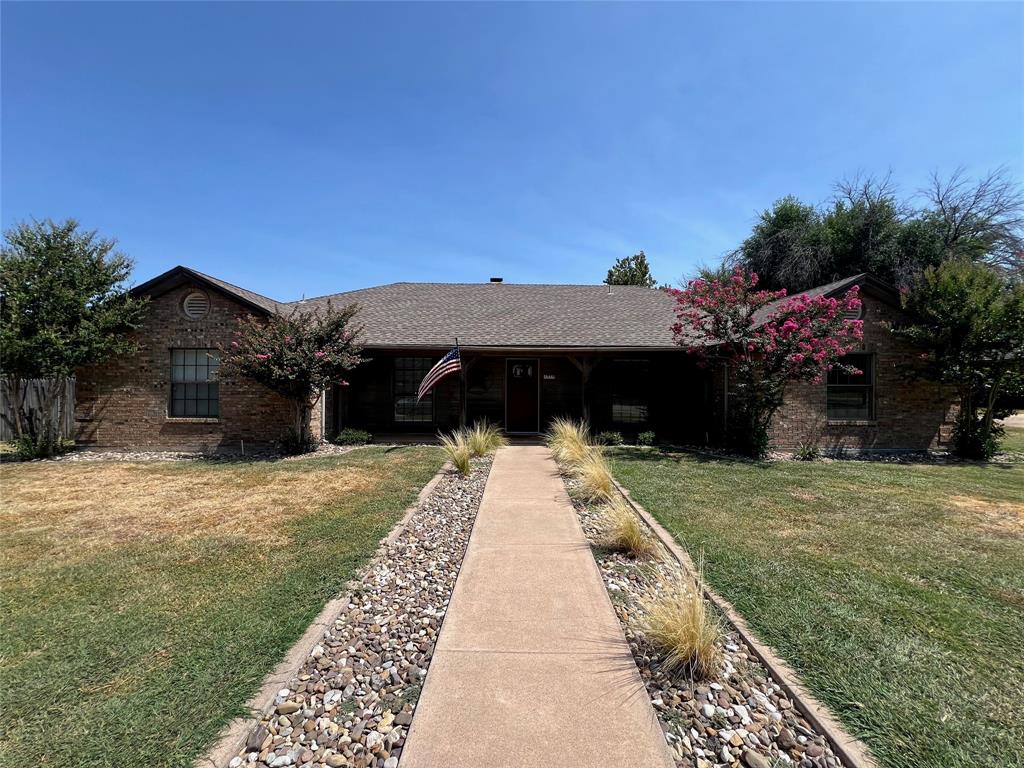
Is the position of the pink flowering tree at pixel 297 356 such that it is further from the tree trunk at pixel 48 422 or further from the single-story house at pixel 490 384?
the tree trunk at pixel 48 422

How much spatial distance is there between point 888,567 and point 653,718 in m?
3.39

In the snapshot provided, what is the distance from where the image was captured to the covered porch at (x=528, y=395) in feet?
44.5

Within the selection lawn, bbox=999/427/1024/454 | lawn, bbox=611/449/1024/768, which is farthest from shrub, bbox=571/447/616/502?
lawn, bbox=999/427/1024/454

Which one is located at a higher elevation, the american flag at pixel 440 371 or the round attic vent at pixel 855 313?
the round attic vent at pixel 855 313

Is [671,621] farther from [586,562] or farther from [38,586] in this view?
[38,586]

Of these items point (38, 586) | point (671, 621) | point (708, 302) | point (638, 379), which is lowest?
point (38, 586)

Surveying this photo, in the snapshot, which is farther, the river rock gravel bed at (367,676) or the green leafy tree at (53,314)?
the green leafy tree at (53,314)

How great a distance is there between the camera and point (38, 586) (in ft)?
12.5

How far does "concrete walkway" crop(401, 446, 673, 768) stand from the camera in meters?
2.11

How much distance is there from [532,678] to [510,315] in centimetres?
1284

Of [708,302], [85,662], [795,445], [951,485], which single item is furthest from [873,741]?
[795,445]

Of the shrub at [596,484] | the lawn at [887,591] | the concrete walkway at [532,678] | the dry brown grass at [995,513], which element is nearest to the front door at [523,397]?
the lawn at [887,591]

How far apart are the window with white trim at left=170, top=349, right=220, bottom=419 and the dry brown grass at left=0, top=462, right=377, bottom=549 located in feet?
6.78

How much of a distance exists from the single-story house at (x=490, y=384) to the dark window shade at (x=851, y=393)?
1.3 inches
